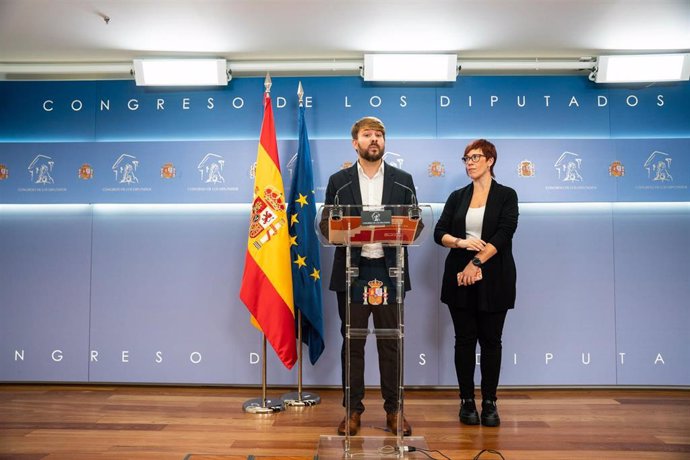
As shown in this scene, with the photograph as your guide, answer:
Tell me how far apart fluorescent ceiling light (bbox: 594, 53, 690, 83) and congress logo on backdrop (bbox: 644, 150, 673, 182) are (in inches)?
21.7

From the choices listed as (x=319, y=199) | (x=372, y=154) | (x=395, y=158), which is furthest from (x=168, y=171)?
(x=372, y=154)

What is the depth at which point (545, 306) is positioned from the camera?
143 inches

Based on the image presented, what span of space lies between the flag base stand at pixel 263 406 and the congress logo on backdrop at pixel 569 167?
99.7 inches

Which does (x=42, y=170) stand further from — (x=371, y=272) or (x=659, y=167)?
(x=659, y=167)

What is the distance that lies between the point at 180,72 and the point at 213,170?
29.8 inches

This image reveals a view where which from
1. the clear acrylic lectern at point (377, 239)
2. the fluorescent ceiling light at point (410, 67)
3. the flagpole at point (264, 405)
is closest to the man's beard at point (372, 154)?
the clear acrylic lectern at point (377, 239)

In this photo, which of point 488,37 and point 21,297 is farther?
point 21,297

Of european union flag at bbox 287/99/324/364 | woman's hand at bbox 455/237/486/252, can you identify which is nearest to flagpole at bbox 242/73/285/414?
european union flag at bbox 287/99/324/364

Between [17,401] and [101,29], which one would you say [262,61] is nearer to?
[101,29]

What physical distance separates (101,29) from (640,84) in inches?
151

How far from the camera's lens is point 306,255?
10.9 feet

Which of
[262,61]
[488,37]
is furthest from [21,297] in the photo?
[488,37]

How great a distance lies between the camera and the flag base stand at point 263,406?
3088 millimetres

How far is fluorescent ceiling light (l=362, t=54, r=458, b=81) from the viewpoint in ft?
11.8
